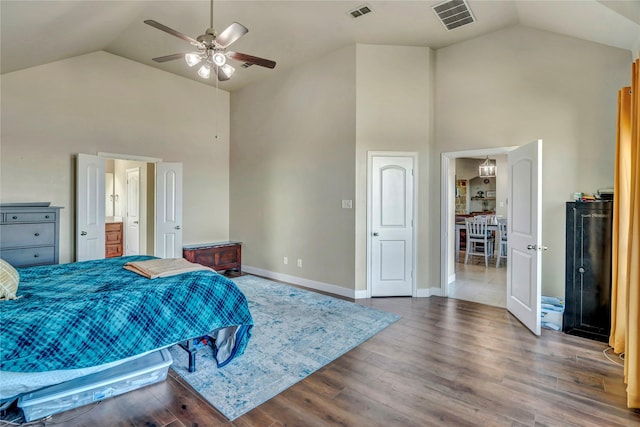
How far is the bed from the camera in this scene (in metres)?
1.71

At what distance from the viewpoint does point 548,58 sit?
3660 mm

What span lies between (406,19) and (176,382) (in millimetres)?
4350

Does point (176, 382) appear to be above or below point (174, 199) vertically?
below

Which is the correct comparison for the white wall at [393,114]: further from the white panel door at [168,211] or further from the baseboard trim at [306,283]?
the white panel door at [168,211]

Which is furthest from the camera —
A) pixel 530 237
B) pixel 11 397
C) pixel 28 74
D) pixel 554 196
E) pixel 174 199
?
pixel 174 199

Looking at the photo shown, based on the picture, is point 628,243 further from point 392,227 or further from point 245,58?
point 245,58

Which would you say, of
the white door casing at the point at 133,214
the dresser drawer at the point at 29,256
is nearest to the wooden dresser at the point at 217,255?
the white door casing at the point at 133,214

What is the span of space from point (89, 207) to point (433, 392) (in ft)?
15.4

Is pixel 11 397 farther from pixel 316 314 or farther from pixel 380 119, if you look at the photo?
pixel 380 119

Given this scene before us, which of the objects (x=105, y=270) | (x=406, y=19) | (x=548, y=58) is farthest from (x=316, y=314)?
(x=548, y=58)

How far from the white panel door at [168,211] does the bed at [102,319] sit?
2440 mm

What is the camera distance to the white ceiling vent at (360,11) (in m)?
3.46

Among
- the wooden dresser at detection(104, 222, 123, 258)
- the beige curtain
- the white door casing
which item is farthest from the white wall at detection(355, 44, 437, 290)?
the wooden dresser at detection(104, 222, 123, 258)

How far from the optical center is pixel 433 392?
2.22 meters
